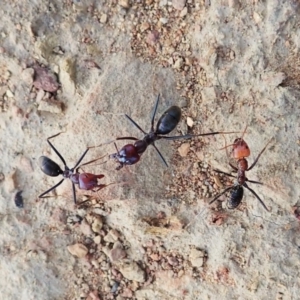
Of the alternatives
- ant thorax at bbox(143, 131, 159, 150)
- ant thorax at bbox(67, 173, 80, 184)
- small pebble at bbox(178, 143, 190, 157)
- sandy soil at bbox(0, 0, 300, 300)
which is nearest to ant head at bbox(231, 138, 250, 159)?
sandy soil at bbox(0, 0, 300, 300)

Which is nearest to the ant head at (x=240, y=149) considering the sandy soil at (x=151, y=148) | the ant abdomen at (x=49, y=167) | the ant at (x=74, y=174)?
the sandy soil at (x=151, y=148)

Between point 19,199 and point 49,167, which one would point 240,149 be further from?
→ point 19,199

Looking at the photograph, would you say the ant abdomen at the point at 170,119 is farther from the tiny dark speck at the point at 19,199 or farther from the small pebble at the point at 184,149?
the tiny dark speck at the point at 19,199

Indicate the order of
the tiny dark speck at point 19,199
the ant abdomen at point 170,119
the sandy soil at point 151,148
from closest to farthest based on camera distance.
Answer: the ant abdomen at point 170,119
the sandy soil at point 151,148
the tiny dark speck at point 19,199

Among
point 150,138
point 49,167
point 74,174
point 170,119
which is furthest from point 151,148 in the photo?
point 49,167

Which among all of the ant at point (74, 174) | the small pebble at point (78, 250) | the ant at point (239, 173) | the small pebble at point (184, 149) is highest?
the small pebble at point (184, 149)
